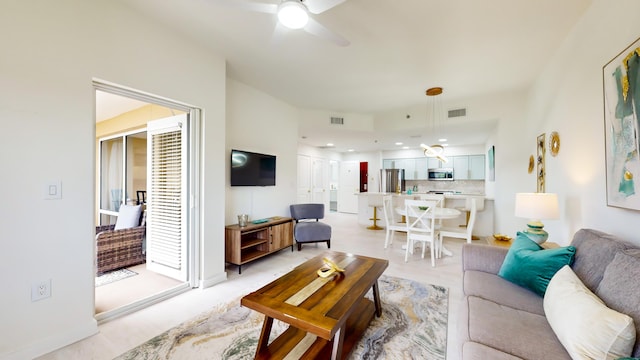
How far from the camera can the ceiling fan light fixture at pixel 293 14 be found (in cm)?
165

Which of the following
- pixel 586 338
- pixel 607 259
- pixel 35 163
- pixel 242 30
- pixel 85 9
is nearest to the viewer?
pixel 586 338

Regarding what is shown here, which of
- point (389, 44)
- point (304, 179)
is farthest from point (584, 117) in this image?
point (304, 179)

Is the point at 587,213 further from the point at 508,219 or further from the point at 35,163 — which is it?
the point at 35,163

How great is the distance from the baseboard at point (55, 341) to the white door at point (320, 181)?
256 inches

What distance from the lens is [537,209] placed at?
2.29 meters

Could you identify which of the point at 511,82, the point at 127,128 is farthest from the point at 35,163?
the point at 511,82

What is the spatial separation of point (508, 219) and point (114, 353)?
5338 mm

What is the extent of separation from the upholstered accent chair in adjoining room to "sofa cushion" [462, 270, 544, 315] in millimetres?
4022

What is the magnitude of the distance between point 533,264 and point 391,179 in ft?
21.7

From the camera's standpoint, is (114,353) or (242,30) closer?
(114,353)

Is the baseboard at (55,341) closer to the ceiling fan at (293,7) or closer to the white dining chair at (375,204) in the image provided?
the ceiling fan at (293,7)

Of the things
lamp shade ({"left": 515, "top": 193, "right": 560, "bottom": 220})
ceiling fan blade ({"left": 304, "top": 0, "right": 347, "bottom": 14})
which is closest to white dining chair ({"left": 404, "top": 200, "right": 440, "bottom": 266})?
lamp shade ({"left": 515, "top": 193, "right": 560, "bottom": 220})

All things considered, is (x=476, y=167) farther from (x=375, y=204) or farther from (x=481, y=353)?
(x=481, y=353)

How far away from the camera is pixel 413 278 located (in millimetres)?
3146
